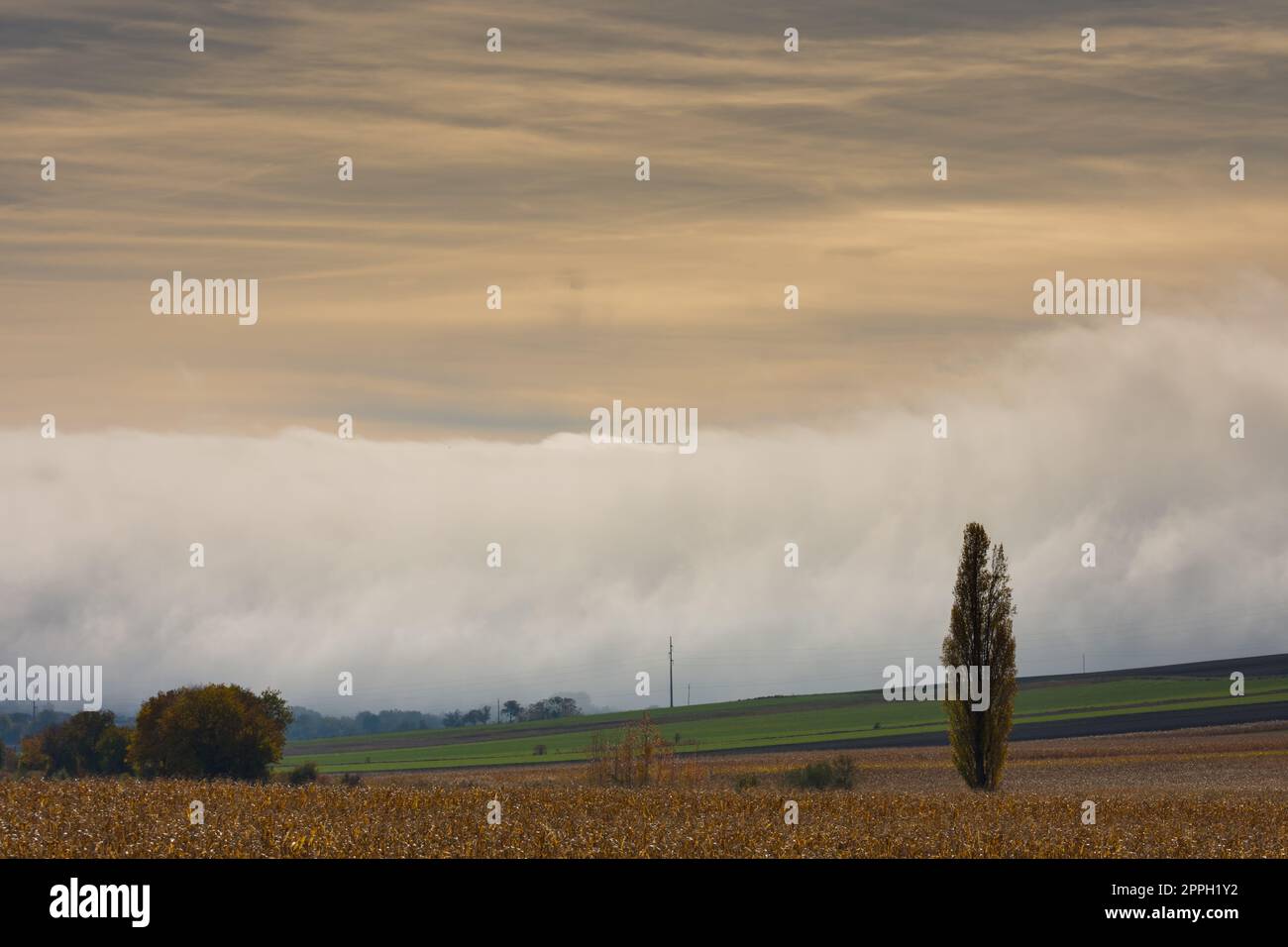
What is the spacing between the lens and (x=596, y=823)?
3334cm

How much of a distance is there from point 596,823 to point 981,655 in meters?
33.1

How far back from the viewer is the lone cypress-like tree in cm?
6056

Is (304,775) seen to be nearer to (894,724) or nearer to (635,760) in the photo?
(635,760)

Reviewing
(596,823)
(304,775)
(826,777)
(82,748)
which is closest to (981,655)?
(826,777)

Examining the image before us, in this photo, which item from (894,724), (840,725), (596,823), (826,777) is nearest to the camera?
(596,823)

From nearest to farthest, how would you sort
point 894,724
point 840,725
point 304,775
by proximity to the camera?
point 304,775 < point 894,724 < point 840,725

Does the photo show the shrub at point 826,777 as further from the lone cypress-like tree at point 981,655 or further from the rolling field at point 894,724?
the rolling field at point 894,724

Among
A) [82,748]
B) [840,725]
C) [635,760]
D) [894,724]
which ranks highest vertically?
[635,760]

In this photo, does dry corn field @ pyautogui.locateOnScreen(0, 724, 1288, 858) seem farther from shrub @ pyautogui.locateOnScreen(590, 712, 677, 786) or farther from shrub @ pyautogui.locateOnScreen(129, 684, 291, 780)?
shrub @ pyautogui.locateOnScreen(129, 684, 291, 780)

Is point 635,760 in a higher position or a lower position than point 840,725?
higher

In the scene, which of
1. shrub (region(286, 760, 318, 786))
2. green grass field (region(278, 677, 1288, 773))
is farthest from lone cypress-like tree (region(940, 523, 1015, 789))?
green grass field (region(278, 677, 1288, 773))
